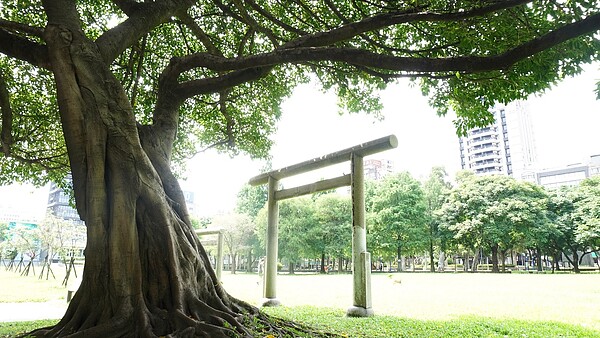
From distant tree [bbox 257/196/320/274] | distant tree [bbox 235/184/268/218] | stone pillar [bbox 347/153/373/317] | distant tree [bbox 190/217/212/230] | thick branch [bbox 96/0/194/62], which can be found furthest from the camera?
distant tree [bbox 190/217/212/230]

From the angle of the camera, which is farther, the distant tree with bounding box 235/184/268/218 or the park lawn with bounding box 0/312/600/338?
the distant tree with bounding box 235/184/268/218

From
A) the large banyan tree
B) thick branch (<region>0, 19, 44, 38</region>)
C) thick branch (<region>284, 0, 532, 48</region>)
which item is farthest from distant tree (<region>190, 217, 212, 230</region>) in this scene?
thick branch (<region>284, 0, 532, 48</region>)

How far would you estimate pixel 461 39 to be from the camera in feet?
16.2

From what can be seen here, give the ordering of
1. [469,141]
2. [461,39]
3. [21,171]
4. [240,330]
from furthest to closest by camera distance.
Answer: [469,141], [21,171], [461,39], [240,330]

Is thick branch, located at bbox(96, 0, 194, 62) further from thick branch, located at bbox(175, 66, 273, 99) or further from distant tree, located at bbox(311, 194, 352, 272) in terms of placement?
distant tree, located at bbox(311, 194, 352, 272)

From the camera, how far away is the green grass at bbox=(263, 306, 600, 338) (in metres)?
4.95

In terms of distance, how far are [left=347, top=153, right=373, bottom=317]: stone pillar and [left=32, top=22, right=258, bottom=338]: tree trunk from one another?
10.4ft

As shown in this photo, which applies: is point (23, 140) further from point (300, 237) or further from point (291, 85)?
point (300, 237)

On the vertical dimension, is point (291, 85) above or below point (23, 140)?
above

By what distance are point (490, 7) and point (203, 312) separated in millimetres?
4096

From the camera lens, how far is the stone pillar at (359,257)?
6.50m

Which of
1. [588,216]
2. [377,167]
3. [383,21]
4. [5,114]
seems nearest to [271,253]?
[5,114]

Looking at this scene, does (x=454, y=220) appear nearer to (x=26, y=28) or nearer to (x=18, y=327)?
(x=18, y=327)

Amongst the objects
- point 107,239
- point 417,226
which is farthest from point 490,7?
point 417,226
